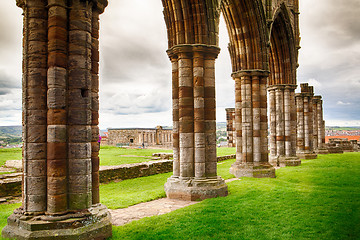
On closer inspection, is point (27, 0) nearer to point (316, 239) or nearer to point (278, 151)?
point (316, 239)

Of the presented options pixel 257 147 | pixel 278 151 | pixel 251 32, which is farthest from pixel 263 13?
pixel 278 151

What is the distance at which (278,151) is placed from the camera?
15445 millimetres

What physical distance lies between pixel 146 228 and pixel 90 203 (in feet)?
3.64

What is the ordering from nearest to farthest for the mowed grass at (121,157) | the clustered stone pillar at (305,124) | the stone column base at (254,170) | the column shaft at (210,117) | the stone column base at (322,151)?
the column shaft at (210,117)
the stone column base at (254,170)
the mowed grass at (121,157)
the clustered stone pillar at (305,124)
the stone column base at (322,151)

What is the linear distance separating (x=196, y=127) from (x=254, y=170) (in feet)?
14.0

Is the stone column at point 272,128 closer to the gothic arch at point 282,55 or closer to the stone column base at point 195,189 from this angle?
the gothic arch at point 282,55

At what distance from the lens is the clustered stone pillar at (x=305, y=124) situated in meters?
18.9

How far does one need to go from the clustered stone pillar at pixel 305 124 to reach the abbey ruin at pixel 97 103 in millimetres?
3898

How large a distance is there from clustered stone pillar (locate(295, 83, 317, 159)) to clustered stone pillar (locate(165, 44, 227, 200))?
42.4ft

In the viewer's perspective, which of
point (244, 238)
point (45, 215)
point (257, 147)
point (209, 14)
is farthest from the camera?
point (257, 147)

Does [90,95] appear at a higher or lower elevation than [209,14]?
lower

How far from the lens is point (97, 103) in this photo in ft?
16.6

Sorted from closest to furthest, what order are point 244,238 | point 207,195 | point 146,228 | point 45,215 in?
point 45,215 → point 244,238 → point 146,228 → point 207,195

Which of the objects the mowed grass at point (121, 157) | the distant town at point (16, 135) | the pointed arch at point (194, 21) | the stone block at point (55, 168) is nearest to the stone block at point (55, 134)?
the stone block at point (55, 168)
